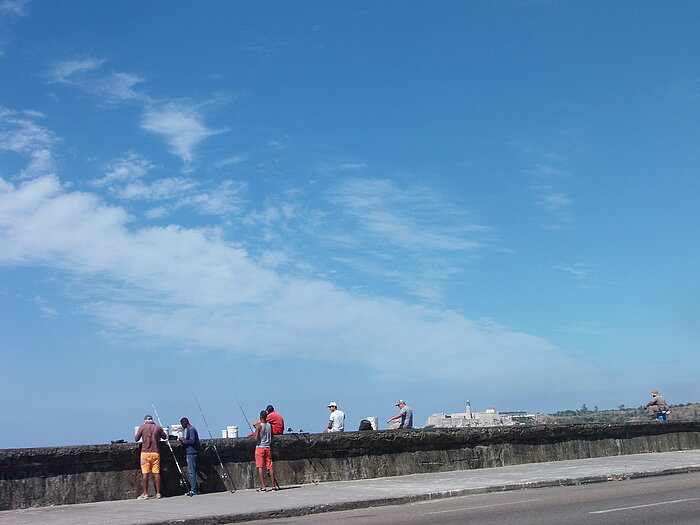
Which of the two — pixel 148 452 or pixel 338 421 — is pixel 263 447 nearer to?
pixel 148 452

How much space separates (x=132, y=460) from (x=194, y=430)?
121 centimetres

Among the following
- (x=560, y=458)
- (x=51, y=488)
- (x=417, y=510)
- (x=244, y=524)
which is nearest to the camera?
(x=244, y=524)

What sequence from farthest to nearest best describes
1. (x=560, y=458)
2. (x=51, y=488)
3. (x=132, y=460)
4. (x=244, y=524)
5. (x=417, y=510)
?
(x=560, y=458) → (x=132, y=460) → (x=51, y=488) → (x=417, y=510) → (x=244, y=524)

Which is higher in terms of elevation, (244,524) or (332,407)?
(332,407)

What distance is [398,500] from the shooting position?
13016 mm

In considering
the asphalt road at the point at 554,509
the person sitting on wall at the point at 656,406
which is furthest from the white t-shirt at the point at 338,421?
the person sitting on wall at the point at 656,406

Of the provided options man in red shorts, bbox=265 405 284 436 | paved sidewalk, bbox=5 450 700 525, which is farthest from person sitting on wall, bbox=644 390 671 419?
man in red shorts, bbox=265 405 284 436

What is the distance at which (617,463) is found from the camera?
62.4 ft

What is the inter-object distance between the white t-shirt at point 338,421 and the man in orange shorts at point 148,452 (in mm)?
5140

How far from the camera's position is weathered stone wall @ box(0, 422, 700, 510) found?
12977 mm

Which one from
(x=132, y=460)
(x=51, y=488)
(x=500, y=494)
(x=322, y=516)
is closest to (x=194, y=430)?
(x=132, y=460)

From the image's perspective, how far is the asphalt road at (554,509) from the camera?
33.0 feet

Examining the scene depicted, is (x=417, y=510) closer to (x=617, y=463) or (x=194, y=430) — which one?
(x=194, y=430)

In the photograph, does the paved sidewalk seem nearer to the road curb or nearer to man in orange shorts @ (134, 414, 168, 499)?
the road curb
